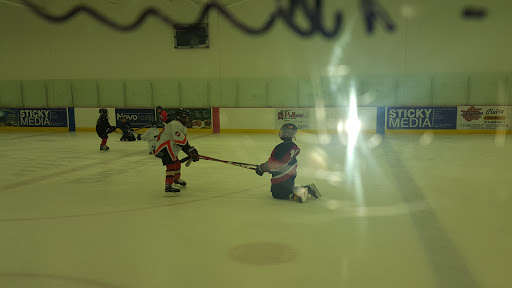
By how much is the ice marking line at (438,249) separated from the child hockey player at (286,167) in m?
1.44

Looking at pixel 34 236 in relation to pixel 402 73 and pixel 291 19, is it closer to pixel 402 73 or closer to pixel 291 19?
pixel 291 19

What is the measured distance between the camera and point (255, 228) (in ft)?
13.9

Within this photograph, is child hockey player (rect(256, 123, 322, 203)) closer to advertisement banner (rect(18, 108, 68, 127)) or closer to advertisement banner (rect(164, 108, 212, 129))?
advertisement banner (rect(164, 108, 212, 129))

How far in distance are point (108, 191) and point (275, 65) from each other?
449 inches

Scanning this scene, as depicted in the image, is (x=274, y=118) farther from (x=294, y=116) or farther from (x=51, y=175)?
(x=51, y=175)

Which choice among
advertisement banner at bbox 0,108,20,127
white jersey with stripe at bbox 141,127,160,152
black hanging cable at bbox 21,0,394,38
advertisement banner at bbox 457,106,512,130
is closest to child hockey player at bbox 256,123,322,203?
white jersey with stripe at bbox 141,127,160,152

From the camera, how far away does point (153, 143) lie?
969 centimetres

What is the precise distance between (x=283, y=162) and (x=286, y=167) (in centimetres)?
8

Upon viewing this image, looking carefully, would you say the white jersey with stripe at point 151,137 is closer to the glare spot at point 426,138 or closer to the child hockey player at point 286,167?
the child hockey player at point 286,167

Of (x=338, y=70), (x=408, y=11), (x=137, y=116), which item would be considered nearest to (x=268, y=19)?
(x=338, y=70)

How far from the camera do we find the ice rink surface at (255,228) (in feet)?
10.2

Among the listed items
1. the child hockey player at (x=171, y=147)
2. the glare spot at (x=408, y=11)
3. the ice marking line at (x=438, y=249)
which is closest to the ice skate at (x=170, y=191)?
the child hockey player at (x=171, y=147)

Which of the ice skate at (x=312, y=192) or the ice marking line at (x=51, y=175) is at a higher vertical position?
the ice skate at (x=312, y=192)

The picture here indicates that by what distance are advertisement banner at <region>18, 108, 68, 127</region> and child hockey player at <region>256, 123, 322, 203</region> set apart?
14.8m
